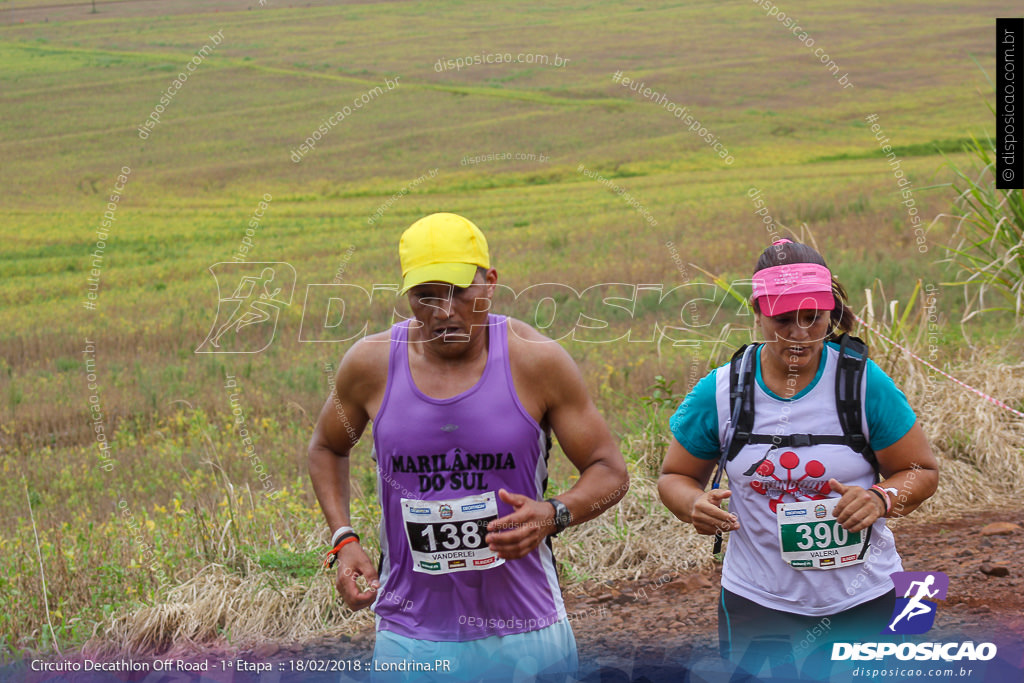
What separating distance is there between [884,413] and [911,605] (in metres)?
0.57

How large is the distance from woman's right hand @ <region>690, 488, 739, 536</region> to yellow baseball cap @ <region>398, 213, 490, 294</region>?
32.3 inches

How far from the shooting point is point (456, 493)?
8.67 ft

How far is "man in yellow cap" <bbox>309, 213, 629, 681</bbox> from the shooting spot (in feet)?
8.48

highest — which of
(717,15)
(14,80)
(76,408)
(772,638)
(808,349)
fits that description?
(717,15)

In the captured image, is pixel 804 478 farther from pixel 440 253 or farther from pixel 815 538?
pixel 440 253

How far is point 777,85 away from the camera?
102ft

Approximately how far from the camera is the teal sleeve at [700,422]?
8.90 feet

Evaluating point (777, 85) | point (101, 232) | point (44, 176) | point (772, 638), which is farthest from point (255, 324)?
point (777, 85)

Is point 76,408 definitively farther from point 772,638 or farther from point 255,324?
point 772,638

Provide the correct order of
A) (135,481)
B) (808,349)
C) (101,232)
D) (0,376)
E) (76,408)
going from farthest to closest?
(101,232)
(0,376)
(76,408)
(135,481)
(808,349)

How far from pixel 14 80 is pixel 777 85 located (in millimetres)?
21315

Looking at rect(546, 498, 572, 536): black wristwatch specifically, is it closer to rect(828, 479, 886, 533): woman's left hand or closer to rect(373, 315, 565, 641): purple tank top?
rect(373, 315, 565, 641): purple tank top

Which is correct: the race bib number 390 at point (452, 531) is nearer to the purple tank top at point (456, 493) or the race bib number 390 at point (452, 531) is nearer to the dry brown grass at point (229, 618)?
the purple tank top at point (456, 493)
